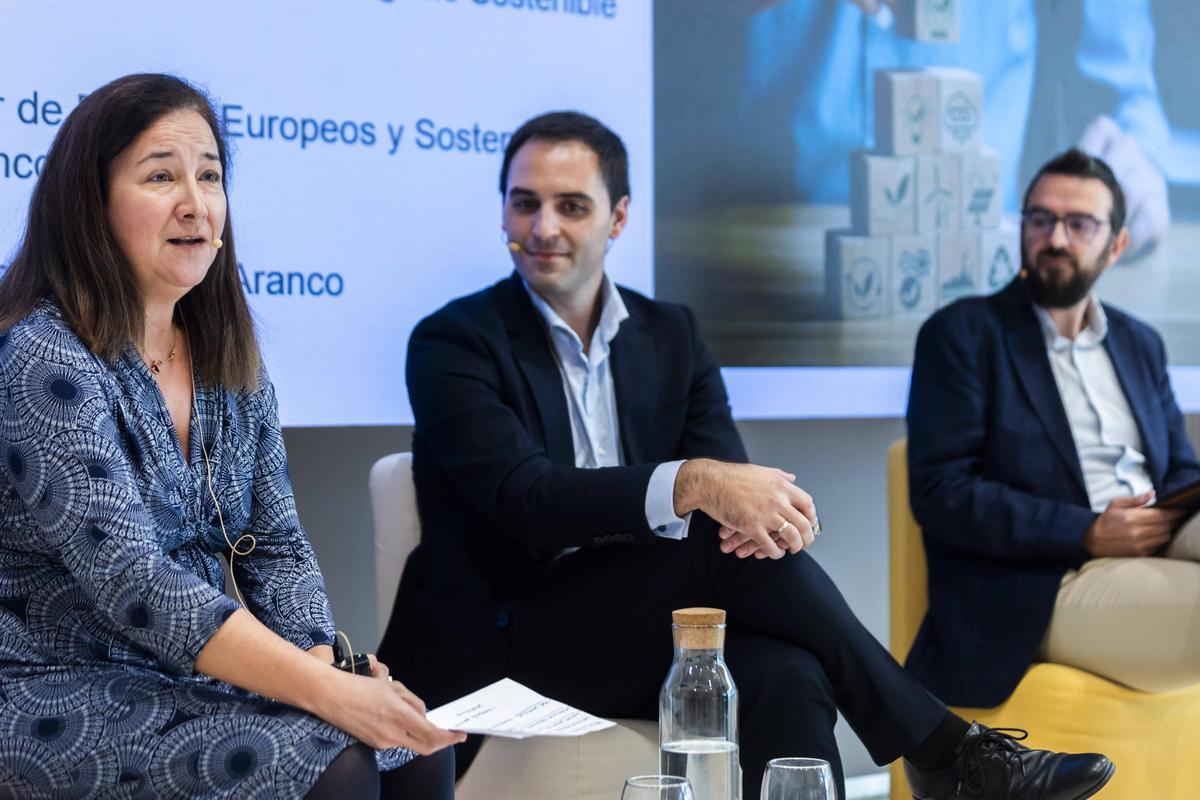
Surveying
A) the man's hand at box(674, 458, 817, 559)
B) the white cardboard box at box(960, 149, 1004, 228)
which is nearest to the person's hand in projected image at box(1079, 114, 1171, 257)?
the white cardboard box at box(960, 149, 1004, 228)

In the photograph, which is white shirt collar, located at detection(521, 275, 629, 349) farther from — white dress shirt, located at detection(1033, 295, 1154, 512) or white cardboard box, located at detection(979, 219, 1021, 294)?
white cardboard box, located at detection(979, 219, 1021, 294)

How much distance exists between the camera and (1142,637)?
108 inches

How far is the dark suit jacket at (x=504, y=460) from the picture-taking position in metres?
2.38

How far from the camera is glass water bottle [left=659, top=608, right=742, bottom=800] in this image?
1826 mm

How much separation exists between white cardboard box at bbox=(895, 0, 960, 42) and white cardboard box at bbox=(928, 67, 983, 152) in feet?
0.30

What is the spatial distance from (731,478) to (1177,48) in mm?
2617

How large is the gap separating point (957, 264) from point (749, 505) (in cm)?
182

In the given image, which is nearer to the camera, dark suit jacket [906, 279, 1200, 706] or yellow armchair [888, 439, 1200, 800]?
yellow armchair [888, 439, 1200, 800]

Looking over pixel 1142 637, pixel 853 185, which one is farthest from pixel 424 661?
pixel 853 185

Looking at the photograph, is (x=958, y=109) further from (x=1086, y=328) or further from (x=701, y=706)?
(x=701, y=706)

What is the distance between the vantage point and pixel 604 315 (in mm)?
2822

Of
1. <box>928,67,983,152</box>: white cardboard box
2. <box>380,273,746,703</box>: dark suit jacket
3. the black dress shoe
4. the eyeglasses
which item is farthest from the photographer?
<box>928,67,983,152</box>: white cardboard box

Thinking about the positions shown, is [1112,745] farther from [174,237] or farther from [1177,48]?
[1177,48]

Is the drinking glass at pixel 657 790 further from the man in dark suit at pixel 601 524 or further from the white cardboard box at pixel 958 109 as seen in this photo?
the white cardboard box at pixel 958 109
